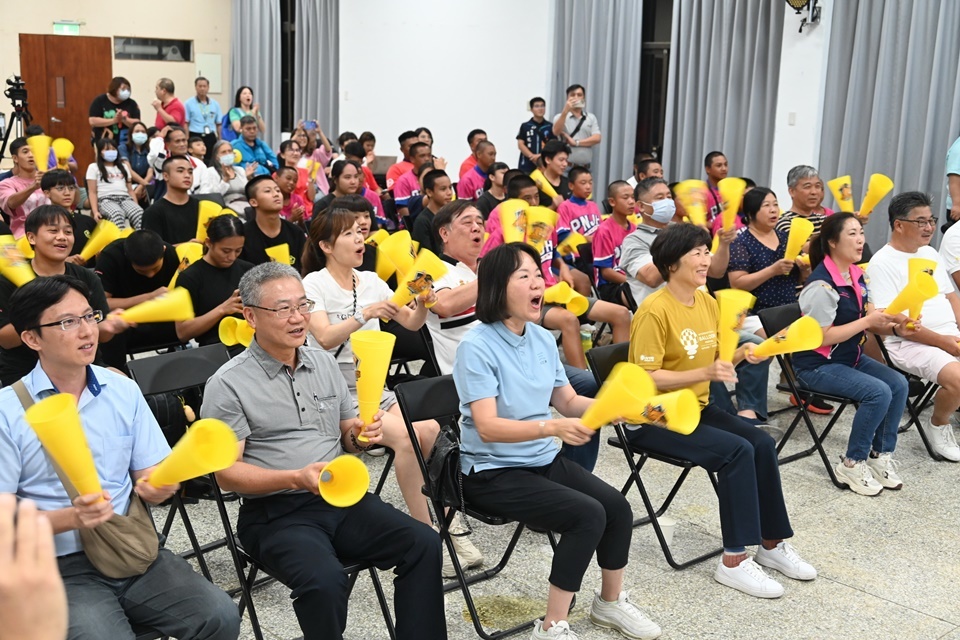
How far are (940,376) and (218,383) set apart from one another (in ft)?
11.4

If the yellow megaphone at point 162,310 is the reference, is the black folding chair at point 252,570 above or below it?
below

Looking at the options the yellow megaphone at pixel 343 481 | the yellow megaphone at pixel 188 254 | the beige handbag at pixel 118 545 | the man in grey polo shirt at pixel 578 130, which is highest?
the man in grey polo shirt at pixel 578 130

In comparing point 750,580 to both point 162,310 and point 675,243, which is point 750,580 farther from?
point 162,310

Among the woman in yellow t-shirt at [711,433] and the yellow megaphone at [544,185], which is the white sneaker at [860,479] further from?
the yellow megaphone at [544,185]

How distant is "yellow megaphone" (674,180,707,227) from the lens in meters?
5.13

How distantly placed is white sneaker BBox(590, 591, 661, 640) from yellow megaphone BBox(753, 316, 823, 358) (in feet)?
3.05

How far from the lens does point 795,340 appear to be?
127 inches

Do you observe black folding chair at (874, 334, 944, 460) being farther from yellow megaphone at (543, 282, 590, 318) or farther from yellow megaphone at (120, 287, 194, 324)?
yellow megaphone at (120, 287, 194, 324)

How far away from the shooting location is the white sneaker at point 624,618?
294cm

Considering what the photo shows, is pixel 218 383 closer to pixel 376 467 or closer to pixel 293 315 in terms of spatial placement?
pixel 293 315

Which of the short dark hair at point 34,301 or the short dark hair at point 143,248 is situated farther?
the short dark hair at point 143,248

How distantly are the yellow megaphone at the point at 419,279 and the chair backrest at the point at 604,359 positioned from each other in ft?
2.11

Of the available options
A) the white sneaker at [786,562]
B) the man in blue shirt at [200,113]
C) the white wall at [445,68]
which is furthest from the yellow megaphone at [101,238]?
the man in blue shirt at [200,113]

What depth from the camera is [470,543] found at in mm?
3441
